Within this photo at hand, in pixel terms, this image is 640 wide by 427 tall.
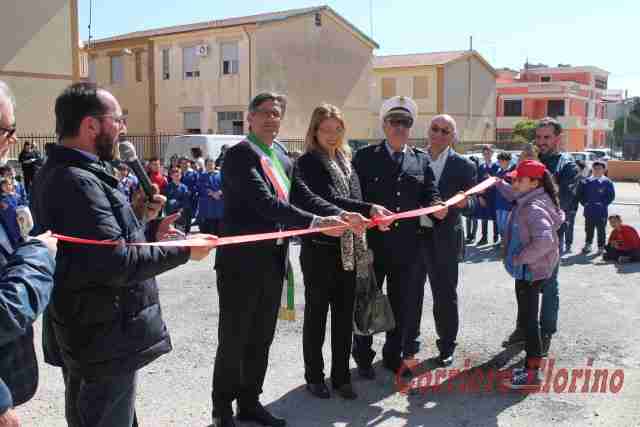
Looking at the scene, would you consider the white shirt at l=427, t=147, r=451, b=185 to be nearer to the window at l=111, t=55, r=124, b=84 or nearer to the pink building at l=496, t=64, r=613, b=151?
the window at l=111, t=55, r=124, b=84

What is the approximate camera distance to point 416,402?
14.4 feet

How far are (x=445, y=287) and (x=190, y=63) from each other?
99.3ft

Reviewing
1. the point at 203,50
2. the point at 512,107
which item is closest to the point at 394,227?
the point at 203,50

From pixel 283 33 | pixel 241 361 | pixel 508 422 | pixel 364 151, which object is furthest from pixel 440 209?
pixel 283 33

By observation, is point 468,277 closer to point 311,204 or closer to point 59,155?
point 311,204

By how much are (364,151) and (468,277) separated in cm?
A: 456

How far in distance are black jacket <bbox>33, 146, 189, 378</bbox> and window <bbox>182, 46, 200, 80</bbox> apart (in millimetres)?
31530

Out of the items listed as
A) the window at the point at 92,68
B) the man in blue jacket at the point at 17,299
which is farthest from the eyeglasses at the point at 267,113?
the window at the point at 92,68

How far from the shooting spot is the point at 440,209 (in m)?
4.81

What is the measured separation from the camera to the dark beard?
8.50 ft

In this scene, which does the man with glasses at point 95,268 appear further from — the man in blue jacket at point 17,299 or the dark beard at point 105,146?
the man in blue jacket at point 17,299

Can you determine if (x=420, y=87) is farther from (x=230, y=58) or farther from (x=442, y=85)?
(x=230, y=58)

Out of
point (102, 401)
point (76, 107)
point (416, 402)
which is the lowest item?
point (416, 402)

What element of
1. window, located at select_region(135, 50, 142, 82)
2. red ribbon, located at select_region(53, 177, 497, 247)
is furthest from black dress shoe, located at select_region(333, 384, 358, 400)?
window, located at select_region(135, 50, 142, 82)
